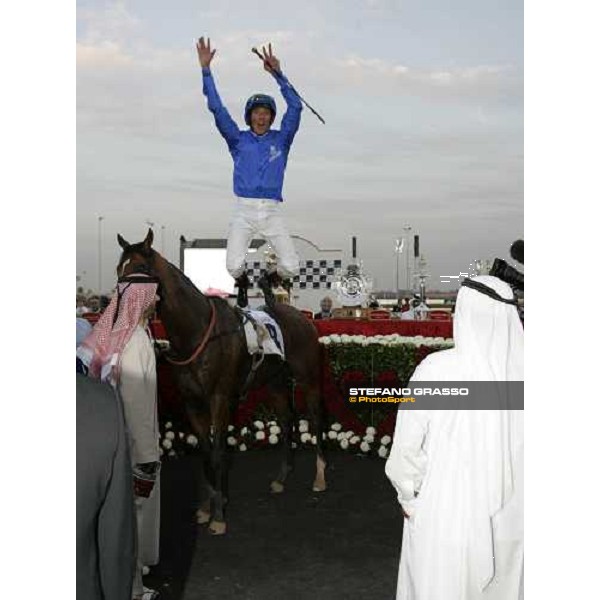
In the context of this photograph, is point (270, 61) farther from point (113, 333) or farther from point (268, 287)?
point (268, 287)

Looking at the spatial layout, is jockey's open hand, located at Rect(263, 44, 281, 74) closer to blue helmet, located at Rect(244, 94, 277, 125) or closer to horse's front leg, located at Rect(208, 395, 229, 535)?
blue helmet, located at Rect(244, 94, 277, 125)

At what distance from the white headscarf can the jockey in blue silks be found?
2.80 m

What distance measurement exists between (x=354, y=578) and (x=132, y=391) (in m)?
1.80

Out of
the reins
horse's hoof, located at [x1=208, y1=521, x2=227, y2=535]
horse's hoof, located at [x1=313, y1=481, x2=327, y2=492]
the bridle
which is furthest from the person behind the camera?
horse's hoof, located at [x1=313, y1=481, x2=327, y2=492]

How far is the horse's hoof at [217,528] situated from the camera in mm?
5078

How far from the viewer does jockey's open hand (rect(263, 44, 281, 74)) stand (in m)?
3.17

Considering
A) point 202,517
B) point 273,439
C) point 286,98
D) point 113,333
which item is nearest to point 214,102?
point 286,98

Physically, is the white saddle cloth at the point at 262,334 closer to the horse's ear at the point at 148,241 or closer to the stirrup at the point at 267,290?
the stirrup at the point at 267,290

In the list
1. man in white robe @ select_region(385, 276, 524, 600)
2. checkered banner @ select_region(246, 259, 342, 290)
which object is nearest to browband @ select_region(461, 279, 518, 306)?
man in white robe @ select_region(385, 276, 524, 600)

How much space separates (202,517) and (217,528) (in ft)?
1.08
